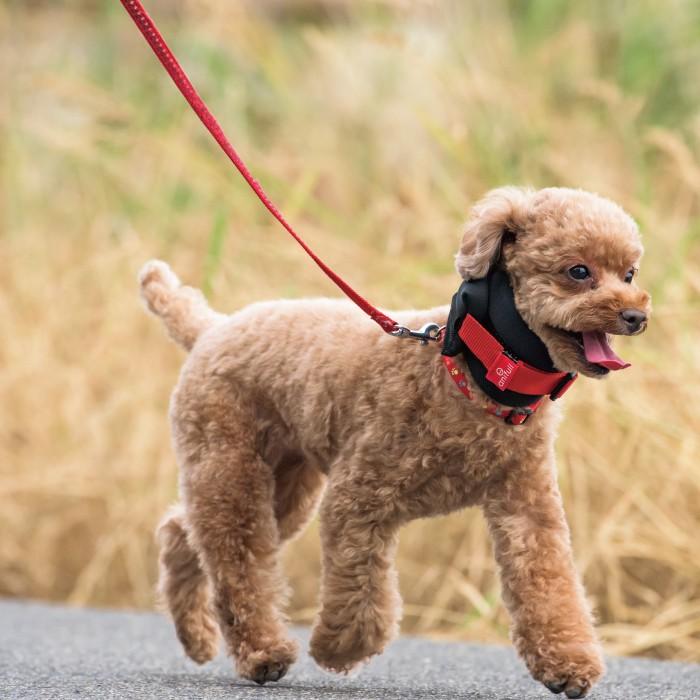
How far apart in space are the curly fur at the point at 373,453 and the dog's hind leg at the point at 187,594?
14 mm

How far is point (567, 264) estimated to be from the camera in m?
3.22

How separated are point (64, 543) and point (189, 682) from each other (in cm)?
289

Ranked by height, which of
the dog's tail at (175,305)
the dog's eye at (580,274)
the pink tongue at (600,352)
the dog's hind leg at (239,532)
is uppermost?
the dog's eye at (580,274)

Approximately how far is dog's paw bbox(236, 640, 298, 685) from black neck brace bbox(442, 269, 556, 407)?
33.3 inches

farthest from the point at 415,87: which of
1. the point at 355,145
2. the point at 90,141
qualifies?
the point at 90,141

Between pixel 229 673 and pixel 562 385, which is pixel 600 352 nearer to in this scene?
pixel 562 385

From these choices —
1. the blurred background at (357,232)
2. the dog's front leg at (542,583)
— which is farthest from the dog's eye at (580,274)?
the blurred background at (357,232)

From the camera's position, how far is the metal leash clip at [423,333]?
11.4 ft

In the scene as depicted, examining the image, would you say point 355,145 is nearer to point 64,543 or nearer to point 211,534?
point 64,543

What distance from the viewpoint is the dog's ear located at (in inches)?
130

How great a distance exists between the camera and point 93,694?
354 centimetres

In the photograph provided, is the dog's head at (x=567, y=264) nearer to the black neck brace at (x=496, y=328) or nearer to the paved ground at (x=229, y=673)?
the black neck brace at (x=496, y=328)

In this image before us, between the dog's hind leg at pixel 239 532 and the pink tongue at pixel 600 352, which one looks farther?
the dog's hind leg at pixel 239 532

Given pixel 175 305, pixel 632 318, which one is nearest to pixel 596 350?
pixel 632 318
